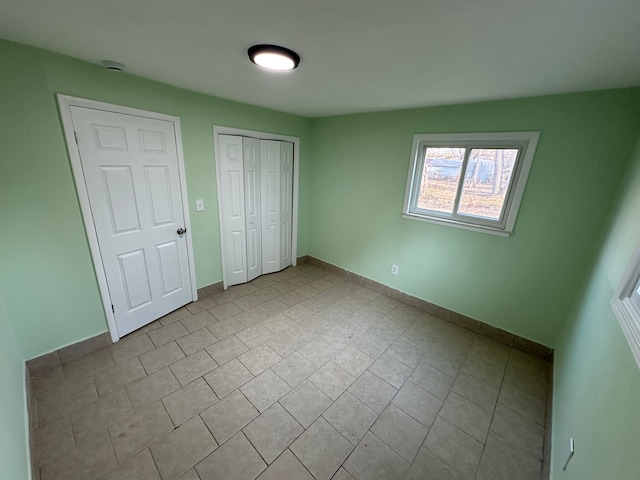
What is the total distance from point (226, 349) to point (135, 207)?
153 cm

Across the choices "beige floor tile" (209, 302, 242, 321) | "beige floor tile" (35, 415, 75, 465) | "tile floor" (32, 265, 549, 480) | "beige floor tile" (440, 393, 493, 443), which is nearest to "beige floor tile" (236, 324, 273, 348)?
"tile floor" (32, 265, 549, 480)

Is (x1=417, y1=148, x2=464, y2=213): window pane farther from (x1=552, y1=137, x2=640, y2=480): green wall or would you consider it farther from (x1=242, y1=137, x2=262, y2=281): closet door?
(x1=242, y1=137, x2=262, y2=281): closet door

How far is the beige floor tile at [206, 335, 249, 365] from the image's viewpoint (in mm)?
2138

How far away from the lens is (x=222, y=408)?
171 centimetres

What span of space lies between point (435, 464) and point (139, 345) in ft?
8.14

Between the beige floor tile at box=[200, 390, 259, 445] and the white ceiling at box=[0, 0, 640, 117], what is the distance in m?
2.26

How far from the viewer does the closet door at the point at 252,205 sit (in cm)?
307

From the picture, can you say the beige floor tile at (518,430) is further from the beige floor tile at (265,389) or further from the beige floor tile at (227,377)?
the beige floor tile at (227,377)

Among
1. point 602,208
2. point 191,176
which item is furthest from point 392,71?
point 191,176

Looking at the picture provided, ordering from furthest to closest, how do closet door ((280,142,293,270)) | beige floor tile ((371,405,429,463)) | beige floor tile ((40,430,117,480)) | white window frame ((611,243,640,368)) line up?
closet door ((280,142,293,270)) < beige floor tile ((371,405,429,463)) < beige floor tile ((40,430,117,480)) < white window frame ((611,243,640,368))

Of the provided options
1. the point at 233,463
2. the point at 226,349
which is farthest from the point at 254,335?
the point at 233,463

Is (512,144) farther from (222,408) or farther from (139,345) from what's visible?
(139,345)

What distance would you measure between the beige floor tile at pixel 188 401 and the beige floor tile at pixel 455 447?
4.96 ft

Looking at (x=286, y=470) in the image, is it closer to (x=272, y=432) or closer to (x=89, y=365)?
(x=272, y=432)
